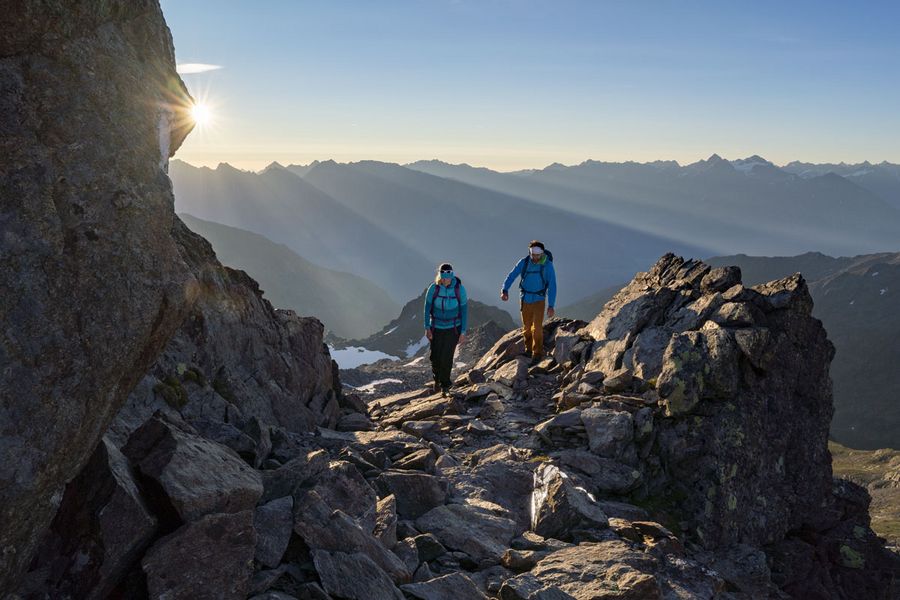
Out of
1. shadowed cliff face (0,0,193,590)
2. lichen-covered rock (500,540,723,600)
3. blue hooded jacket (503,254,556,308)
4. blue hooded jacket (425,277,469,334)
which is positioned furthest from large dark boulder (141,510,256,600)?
blue hooded jacket (503,254,556,308)

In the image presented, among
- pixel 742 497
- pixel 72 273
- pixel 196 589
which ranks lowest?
pixel 742 497

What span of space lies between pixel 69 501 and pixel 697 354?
1620 centimetres

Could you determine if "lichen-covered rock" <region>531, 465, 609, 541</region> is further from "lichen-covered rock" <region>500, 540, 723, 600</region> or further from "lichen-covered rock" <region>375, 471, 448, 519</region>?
"lichen-covered rock" <region>375, 471, 448, 519</region>

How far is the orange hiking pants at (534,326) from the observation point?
24.5 metres

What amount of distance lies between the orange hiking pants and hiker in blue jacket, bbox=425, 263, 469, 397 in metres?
3.69

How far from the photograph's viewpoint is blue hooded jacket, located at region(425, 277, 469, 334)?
2131cm

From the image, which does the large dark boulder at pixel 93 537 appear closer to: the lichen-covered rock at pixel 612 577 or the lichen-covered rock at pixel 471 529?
the lichen-covered rock at pixel 612 577

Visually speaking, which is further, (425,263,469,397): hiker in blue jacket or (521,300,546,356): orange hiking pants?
(521,300,546,356): orange hiking pants

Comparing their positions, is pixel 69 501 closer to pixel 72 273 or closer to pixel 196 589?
pixel 196 589

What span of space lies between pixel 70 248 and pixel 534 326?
2070 centimetres

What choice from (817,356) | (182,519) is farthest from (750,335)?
(182,519)

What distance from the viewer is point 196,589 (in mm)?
6617

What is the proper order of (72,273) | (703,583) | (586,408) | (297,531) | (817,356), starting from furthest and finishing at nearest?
1. (817,356)
2. (586,408)
3. (703,583)
4. (297,531)
5. (72,273)

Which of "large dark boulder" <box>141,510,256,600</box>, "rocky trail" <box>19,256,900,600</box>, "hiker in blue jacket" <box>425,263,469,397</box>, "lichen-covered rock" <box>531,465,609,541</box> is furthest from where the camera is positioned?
"hiker in blue jacket" <box>425,263,469,397</box>
